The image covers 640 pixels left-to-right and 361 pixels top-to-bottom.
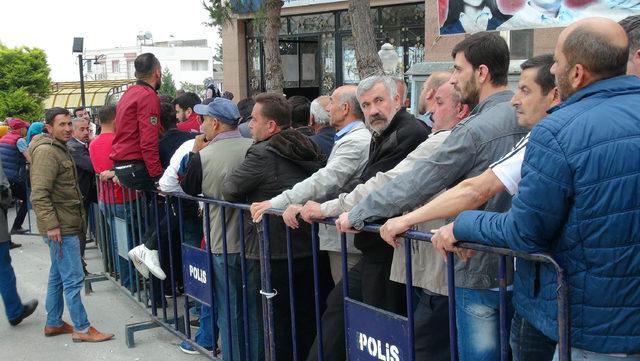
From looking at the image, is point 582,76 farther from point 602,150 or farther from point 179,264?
point 179,264

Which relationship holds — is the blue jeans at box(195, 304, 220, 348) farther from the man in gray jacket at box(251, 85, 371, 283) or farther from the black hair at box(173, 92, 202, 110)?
the black hair at box(173, 92, 202, 110)

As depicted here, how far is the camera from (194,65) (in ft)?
338

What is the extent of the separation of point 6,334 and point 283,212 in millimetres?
3547

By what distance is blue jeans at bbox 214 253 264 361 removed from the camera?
4.51m

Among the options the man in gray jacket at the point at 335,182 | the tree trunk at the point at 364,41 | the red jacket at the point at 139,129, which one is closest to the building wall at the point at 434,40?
the tree trunk at the point at 364,41

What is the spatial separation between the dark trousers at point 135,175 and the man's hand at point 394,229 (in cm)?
313

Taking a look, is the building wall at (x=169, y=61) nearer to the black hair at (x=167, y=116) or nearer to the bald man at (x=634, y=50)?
the black hair at (x=167, y=116)

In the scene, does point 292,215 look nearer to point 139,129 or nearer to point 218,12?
point 139,129

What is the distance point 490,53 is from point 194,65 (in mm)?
103366

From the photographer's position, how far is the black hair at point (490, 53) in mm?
3045

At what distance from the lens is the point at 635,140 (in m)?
2.10

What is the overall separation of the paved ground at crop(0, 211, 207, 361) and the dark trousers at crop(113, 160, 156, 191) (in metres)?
1.31

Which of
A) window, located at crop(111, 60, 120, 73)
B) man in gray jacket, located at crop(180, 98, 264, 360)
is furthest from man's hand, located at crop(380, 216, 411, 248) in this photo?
window, located at crop(111, 60, 120, 73)

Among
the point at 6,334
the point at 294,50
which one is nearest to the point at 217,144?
the point at 6,334
